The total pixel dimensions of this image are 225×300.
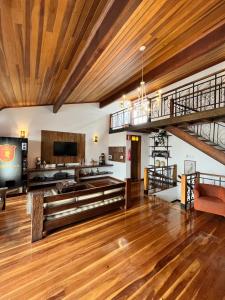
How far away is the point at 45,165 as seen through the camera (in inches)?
237

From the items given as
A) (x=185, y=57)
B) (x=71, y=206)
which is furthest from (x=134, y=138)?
(x=71, y=206)

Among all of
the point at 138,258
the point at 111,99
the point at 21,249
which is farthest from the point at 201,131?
the point at 21,249

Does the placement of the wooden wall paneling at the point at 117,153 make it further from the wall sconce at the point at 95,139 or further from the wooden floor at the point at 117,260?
the wooden floor at the point at 117,260

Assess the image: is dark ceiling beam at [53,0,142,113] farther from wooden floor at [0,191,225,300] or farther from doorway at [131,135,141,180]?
doorway at [131,135,141,180]

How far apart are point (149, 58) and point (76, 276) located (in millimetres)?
4719

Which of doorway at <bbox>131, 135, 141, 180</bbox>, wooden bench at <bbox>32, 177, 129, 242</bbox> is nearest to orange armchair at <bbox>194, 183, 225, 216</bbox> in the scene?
wooden bench at <bbox>32, 177, 129, 242</bbox>

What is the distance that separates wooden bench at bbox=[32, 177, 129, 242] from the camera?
2.75 metres

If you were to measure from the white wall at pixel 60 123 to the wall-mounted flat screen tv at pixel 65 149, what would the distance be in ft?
1.88

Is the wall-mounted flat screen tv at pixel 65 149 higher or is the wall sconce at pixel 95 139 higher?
the wall sconce at pixel 95 139

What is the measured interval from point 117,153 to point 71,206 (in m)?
4.53

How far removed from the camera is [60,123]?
256 inches

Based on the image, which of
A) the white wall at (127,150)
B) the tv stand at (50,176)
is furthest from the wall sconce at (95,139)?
the tv stand at (50,176)

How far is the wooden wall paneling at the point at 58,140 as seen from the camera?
6.15 meters

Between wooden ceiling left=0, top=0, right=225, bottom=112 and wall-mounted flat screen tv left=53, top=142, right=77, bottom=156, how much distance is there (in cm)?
226
